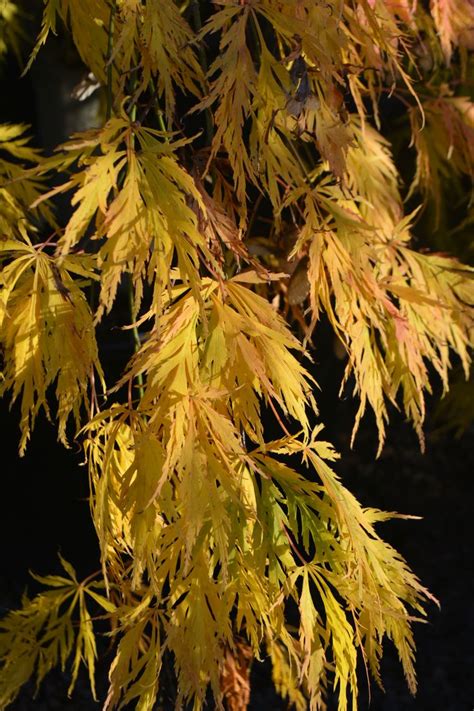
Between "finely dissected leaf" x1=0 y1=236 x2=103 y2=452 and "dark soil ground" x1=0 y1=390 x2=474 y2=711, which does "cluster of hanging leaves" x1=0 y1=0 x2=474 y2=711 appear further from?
"dark soil ground" x1=0 y1=390 x2=474 y2=711

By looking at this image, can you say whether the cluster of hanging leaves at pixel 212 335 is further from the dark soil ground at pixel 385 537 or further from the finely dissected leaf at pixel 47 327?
the dark soil ground at pixel 385 537

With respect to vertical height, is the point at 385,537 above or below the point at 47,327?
below

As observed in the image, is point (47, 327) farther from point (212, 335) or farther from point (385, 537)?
point (385, 537)

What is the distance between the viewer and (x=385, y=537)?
7.86ft

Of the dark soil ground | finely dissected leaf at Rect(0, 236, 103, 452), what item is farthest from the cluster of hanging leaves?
the dark soil ground

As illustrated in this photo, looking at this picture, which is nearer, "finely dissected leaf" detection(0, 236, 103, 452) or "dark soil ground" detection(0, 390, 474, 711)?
"finely dissected leaf" detection(0, 236, 103, 452)

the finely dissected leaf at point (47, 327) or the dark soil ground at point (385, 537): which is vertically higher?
the finely dissected leaf at point (47, 327)

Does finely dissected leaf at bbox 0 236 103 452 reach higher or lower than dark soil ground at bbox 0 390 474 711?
higher

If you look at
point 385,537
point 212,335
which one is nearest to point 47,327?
point 212,335

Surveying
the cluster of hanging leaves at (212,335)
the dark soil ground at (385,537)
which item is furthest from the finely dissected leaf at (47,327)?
the dark soil ground at (385,537)

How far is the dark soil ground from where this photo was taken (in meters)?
1.96

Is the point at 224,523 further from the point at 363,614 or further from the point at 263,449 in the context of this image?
the point at 363,614

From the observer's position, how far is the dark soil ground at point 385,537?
6.42 ft

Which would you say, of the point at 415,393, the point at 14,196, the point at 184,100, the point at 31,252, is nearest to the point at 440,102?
the point at 184,100
